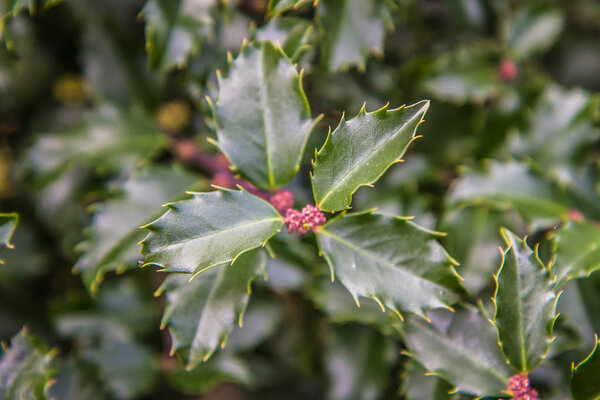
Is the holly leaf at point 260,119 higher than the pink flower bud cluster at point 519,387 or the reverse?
higher

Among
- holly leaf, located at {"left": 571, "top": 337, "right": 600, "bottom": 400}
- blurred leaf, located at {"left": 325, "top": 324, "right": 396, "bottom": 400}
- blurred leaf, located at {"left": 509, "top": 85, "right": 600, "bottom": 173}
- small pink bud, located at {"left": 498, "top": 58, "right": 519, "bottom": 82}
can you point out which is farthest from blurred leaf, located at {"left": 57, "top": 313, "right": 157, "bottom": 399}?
small pink bud, located at {"left": 498, "top": 58, "right": 519, "bottom": 82}

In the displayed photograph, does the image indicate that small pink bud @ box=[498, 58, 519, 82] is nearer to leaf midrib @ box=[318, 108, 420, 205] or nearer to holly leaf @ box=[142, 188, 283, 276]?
leaf midrib @ box=[318, 108, 420, 205]

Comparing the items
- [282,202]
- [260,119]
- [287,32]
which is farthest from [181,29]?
[282,202]

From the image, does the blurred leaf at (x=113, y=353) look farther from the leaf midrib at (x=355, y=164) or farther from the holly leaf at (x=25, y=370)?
the leaf midrib at (x=355, y=164)

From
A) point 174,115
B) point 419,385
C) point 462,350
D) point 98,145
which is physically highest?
point 98,145

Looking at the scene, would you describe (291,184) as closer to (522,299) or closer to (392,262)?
(392,262)

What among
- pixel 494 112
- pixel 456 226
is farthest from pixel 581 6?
pixel 456 226

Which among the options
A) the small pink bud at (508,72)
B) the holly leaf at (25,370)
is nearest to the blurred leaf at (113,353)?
the holly leaf at (25,370)
